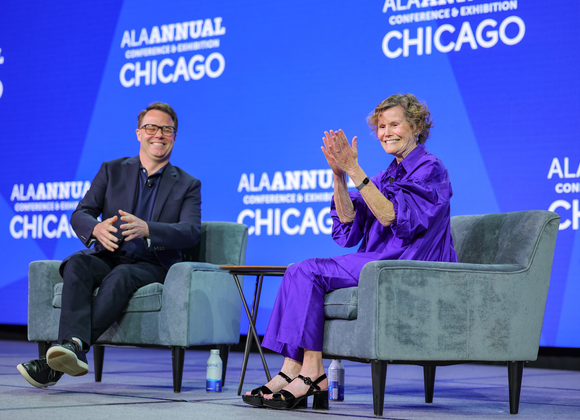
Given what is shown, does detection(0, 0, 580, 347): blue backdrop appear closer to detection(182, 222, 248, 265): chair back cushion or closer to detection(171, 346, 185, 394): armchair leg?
detection(182, 222, 248, 265): chair back cushion

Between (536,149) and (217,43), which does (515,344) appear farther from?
(217,43)

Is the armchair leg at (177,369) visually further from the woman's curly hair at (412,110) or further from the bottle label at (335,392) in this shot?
the woman's curly hair at (412,110)

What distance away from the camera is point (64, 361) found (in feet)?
8.89

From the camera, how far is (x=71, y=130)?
6.21m

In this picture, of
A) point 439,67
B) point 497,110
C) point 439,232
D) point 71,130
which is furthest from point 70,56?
point 439,232

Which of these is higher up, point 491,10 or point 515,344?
point 491,10

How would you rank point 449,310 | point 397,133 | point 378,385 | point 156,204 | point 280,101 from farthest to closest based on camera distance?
1. point 280,101
2. point 156,204
3. point 397,133
4. point 449,310
5. point 378,385

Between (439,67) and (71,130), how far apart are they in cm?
317

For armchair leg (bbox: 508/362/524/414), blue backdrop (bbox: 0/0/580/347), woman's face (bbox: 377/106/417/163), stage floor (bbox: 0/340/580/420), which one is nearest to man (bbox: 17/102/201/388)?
stage floor (bbox: 0/340/580/420)

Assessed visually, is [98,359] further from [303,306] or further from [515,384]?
[515,384]

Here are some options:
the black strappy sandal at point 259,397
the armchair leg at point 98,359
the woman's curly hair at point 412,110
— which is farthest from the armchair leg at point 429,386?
the armchair leg at point 98,359

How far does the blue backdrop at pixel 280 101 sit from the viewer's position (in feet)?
14.4

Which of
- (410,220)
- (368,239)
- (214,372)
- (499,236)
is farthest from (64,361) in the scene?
(499,236)

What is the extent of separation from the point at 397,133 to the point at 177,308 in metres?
1.15
